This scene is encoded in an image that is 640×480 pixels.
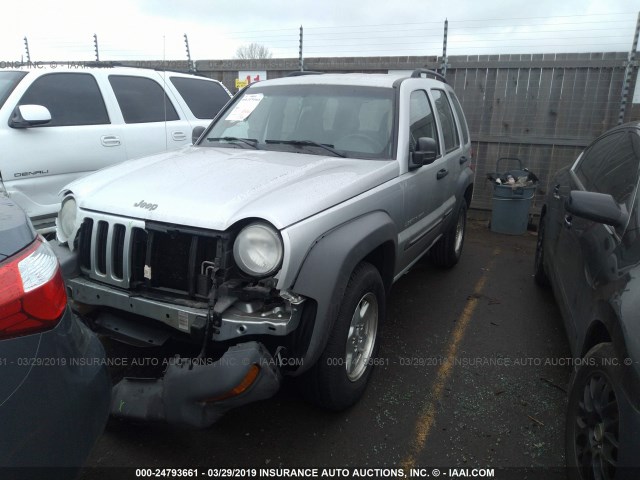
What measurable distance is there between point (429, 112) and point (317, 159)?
156cm

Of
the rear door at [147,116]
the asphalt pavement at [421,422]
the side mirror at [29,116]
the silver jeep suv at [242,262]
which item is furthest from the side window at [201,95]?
the asphalt pavement at [421,422]

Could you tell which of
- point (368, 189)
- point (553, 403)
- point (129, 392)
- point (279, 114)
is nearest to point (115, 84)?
point (279, 114)

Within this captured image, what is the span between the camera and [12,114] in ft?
14.1

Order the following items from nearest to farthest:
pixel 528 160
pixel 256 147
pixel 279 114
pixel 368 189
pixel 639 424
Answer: pixel 639 424
pixel 368 189
pixel 256 147
pixel 279 114
pixel 528 160

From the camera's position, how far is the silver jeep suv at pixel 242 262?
2.29 meters

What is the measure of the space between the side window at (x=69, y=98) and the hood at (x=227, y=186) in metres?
1.97

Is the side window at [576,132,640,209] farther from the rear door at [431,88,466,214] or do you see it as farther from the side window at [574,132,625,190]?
the rear door at [431,88,466,214]

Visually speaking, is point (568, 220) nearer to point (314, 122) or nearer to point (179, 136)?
point (314, 122)

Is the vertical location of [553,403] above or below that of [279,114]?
below

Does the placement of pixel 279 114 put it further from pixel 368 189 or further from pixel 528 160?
pixel 528 160

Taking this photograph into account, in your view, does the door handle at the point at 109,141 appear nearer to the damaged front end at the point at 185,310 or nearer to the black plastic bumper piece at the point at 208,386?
the damaged front end at the point at 185,310

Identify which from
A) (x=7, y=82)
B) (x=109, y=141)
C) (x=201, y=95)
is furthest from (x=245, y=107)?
(x=201, y=95)

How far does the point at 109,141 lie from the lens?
5.00 metres

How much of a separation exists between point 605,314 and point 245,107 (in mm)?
3051
